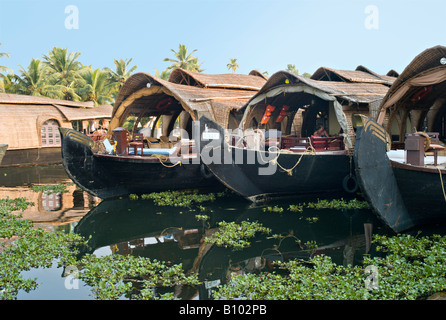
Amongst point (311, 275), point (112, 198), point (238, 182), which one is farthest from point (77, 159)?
point (311, 275)

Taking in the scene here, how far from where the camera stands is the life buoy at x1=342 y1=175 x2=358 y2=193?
7.85 metres

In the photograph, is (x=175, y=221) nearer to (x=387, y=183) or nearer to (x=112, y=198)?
(x=112, y=198)

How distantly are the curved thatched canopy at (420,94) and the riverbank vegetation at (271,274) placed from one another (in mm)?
3157

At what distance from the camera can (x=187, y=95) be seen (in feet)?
34.4

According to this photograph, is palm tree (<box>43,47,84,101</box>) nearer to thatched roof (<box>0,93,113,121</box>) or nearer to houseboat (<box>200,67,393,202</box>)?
thatched roof (<box>0,93,113,121</box>)

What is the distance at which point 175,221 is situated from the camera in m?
6.80

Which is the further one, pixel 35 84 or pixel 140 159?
pixel 35 84

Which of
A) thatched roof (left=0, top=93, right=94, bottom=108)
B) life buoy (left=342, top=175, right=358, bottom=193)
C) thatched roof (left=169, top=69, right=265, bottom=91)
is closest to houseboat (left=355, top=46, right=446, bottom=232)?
life buoy (left=342, top=175, right=358, bottom=193)

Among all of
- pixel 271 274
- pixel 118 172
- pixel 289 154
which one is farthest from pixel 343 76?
pixel 271 274

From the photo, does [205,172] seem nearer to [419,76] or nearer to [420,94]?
[419,76]

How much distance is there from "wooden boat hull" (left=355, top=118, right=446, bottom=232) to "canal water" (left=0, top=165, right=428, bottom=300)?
1.50ft

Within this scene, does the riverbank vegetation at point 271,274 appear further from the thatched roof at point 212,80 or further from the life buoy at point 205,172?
the thatched roof at point 212,80

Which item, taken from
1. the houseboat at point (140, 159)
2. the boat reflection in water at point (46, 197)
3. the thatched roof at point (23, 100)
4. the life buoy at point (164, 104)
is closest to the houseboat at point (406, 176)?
the houseboat at point (140, 159)

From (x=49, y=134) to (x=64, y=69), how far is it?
416 inches
